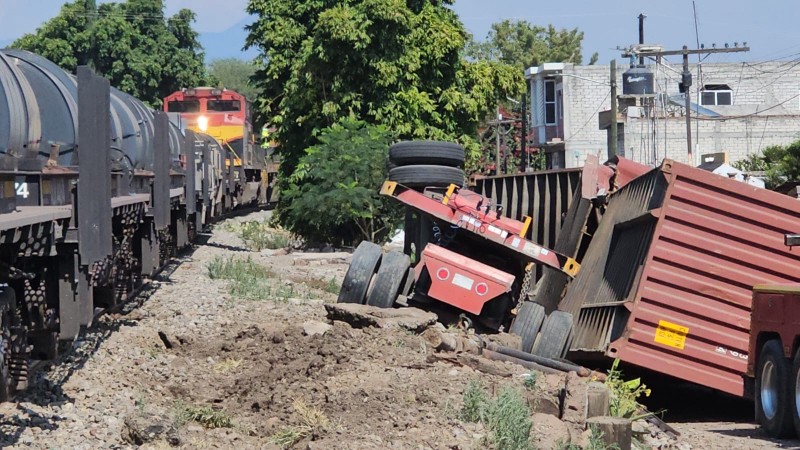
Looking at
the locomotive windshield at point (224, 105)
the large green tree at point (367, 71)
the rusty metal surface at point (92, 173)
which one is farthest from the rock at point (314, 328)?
the locomotive windshield at point (224, 105)

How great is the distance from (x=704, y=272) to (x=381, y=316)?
3.55 metres

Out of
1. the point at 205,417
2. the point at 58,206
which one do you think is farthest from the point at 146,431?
the point at 58,206

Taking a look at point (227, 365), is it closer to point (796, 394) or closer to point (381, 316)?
point (381, 316)

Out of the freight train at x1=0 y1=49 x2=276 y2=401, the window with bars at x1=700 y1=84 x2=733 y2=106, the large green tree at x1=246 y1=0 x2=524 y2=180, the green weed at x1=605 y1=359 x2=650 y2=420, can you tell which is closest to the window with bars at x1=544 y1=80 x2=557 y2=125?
the window with bars at x1=700 y1=84 x2=733 y2=106

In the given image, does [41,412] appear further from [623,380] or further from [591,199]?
[591,199]

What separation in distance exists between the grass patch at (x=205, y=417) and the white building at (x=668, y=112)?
127 feet

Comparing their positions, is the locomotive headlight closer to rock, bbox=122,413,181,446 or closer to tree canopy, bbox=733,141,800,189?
tree canopy, bbox=733,141,800,189

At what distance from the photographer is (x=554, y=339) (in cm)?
1350

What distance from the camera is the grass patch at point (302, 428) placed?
8.38 m

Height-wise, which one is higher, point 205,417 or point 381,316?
point 381,316

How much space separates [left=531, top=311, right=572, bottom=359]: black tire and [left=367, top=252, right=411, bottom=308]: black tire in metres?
1.95

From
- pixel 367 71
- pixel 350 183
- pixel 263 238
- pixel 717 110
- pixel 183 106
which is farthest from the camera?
pixel 717 110

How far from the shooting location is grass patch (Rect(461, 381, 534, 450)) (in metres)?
8.45

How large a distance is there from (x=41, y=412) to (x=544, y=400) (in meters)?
4.01
